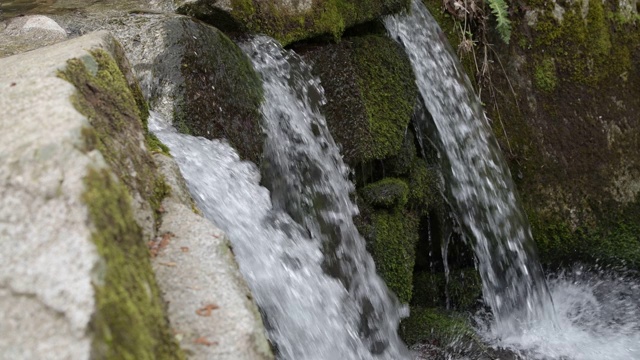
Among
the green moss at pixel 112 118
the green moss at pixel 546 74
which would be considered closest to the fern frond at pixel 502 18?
the green moss at pixel 546 74

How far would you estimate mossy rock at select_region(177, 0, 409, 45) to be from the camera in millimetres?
3910

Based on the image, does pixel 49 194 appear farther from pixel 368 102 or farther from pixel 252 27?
pixel 368 102

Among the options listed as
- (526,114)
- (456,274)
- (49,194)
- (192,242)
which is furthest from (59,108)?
(526,114)

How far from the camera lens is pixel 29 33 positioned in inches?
144

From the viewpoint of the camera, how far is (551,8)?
227 inches

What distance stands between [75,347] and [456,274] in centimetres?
416

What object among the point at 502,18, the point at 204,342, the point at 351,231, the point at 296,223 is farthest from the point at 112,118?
the point at 502,18

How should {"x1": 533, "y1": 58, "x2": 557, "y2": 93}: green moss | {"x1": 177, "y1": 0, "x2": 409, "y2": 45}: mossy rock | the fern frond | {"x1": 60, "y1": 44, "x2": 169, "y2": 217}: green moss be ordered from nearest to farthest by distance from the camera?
{"x1": 60, "y1": 44, "x2": 169, "y2": 217}: green moss → {"x1": 177, "y1": 0, "x2": 409, "y2": 45}: mossy rock → the fern frond → {"x1": 533, "y1": 58, "x2": 557, "y2": 93}: green moss

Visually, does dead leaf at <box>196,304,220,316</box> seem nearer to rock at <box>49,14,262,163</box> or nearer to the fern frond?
rock at <box>49,14,262,163</box>

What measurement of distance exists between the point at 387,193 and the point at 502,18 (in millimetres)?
2114

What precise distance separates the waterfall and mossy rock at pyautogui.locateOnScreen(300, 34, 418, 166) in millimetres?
297

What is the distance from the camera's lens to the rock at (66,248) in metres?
1.33

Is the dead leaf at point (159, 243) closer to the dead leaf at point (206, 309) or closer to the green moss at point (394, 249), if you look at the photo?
the dead leaf at point (206, 309)

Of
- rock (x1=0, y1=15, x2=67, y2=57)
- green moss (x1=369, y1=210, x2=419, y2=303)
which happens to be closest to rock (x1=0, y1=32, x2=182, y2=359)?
rock (x1=0, y1=15, x2=67, y2=57)
